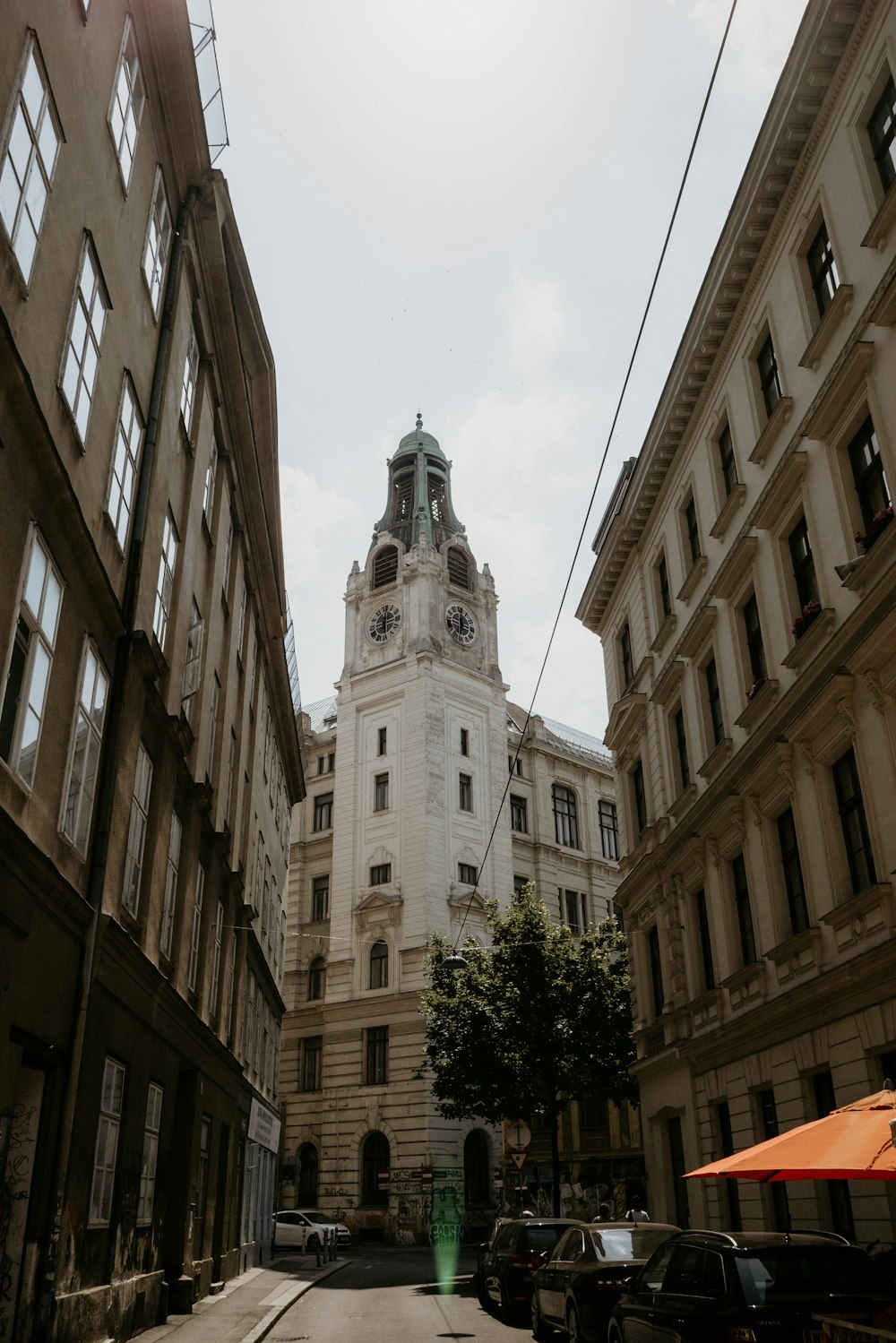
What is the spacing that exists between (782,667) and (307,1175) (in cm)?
3782

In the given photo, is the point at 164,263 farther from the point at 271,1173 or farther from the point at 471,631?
the point at 471,631

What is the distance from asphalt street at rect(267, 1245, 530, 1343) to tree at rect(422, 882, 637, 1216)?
4.89 metres

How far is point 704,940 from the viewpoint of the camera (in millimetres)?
21453

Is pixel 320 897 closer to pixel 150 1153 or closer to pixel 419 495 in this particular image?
pixel 419 495

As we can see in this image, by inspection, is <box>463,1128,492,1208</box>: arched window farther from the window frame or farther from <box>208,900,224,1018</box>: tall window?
the window frame

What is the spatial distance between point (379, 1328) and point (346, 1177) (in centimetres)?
3011

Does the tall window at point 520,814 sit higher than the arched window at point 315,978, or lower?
higher

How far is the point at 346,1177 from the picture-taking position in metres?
44.2

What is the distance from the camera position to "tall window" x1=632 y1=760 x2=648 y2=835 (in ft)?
86.5

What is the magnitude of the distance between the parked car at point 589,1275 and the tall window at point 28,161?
1253cm

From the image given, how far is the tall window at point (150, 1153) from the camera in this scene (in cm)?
1502

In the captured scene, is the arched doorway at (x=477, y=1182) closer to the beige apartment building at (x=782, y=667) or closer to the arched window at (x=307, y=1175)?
the arched window at (x=307, y=1175)

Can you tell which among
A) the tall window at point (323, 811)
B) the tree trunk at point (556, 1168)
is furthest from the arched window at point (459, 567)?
the tree trunk at point (556, 1168)

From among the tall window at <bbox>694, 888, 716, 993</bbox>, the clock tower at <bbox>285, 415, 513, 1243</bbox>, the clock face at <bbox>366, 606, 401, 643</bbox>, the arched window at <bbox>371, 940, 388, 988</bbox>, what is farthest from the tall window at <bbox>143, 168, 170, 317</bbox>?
the clock face at <bbox>366, 606, 401, 643</bbox>
